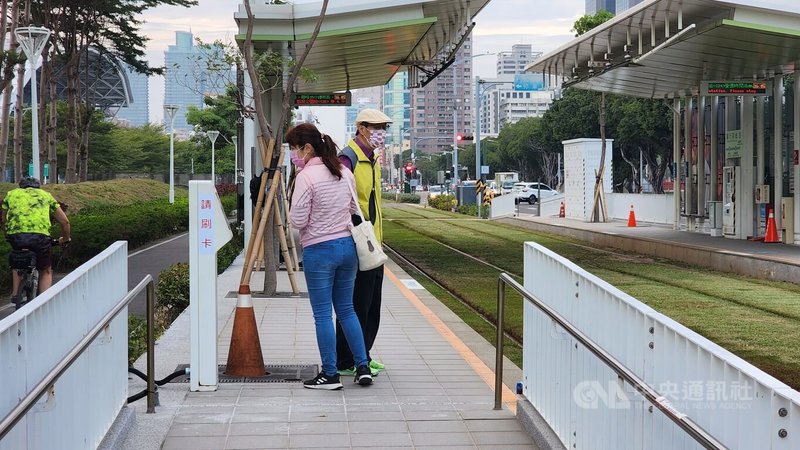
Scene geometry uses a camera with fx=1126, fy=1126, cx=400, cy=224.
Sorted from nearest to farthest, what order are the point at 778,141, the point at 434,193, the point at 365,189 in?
the point at 365,189 < the point at 778,141 < the point at 434,193

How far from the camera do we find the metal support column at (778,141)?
24.7 m

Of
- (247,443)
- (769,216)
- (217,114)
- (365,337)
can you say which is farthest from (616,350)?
(217,114)

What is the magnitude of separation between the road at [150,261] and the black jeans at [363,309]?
6.63 meters

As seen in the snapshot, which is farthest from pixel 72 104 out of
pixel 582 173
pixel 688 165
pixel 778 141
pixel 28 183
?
pixel 28 183

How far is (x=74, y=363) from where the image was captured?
4.81m

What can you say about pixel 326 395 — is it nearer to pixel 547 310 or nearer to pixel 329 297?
pixel 329 297

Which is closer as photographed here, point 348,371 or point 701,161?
point 348,371

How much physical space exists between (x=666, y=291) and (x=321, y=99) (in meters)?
9.02

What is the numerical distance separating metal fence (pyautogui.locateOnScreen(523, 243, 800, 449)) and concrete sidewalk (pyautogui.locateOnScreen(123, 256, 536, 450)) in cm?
57

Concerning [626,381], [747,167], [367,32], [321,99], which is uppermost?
[367,32]

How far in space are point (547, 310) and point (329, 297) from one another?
2168mm

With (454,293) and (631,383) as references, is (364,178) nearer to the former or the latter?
(631,383)

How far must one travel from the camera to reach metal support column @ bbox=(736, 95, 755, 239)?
26.1 m

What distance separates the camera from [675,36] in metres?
20.6
